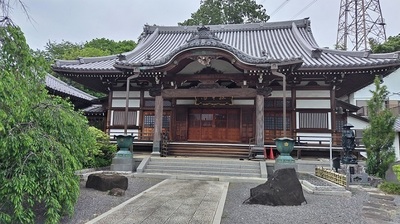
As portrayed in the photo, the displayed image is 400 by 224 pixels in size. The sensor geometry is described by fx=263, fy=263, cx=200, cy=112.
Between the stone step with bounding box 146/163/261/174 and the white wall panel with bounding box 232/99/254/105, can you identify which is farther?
the white wall panel with bounding box 232/99/254/105

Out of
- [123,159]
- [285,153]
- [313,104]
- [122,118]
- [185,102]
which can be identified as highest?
[185,102]

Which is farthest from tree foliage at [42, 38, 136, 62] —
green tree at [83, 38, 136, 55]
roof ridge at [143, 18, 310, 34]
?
roof ridge at [143, 18, 310, 34]

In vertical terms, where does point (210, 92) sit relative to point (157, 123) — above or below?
above

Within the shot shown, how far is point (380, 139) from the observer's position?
8234 millimetres

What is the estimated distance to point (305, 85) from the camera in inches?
469

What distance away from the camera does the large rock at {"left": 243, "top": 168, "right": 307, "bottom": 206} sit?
5.41 m

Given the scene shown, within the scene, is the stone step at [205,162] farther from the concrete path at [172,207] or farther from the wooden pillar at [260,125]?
the concrete path at [172,207]

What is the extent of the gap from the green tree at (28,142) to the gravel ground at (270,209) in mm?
931

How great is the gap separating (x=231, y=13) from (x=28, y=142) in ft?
111

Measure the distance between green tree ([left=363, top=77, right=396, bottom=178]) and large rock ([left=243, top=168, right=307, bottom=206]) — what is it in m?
4.34

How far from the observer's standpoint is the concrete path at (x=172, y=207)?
4223mm

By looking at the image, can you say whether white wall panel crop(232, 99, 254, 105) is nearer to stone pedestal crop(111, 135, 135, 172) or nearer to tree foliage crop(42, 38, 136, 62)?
stone pedestal crop(111, 135, 135, 172)

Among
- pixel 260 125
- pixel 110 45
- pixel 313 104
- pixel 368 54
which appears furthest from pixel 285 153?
pixel 110 45

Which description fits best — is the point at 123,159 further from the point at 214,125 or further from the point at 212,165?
the point at 214,125
